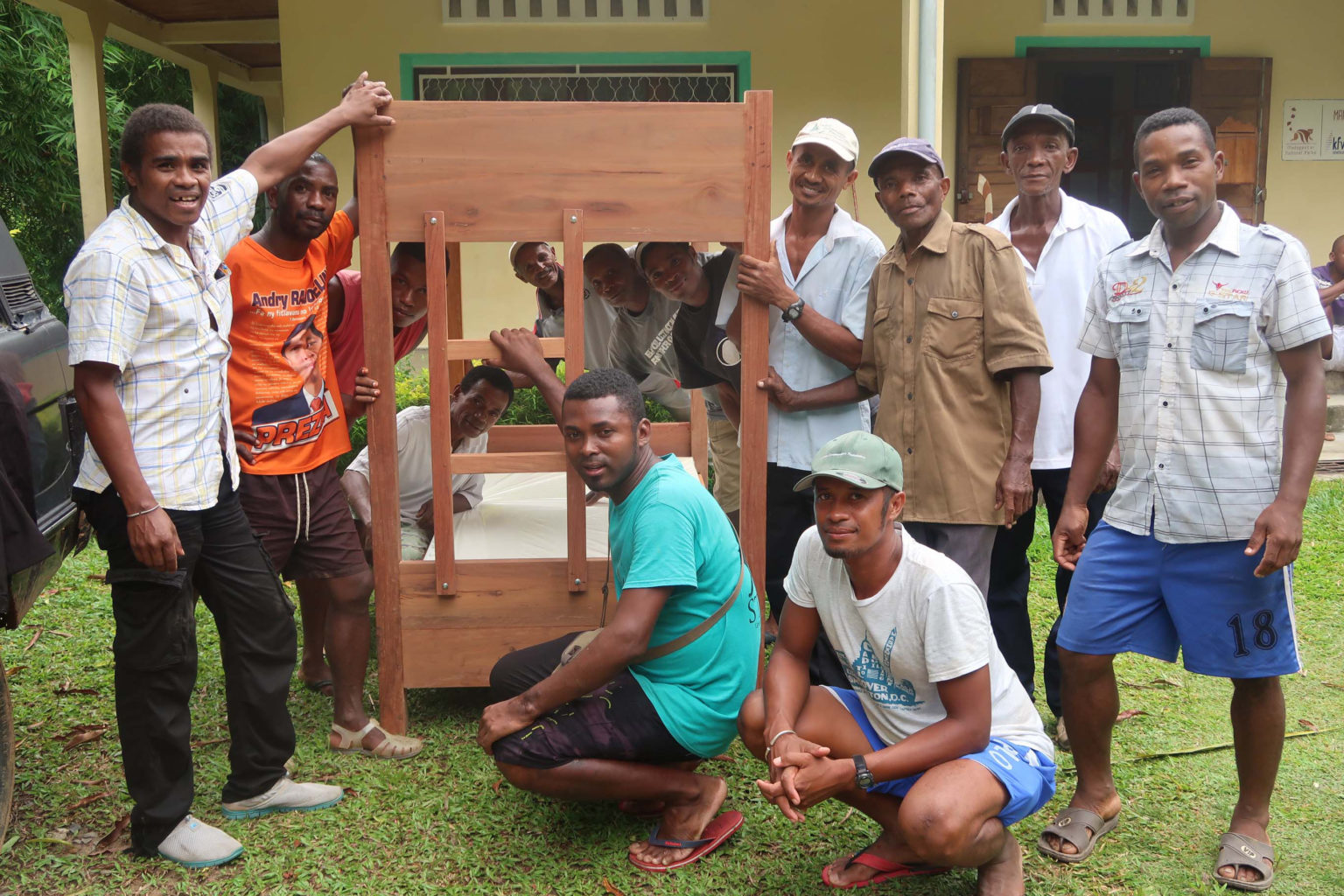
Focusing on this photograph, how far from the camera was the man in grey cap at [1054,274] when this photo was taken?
12.0ft

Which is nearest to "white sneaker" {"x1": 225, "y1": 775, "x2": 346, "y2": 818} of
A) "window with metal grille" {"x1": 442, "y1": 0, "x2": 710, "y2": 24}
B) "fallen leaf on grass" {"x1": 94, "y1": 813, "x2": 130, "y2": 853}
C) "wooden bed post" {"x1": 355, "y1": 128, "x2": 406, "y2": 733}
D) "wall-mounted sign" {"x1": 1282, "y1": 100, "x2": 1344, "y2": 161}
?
"fallen leaf on grass" {"x1": 94, "y1": 813, "x2": 130, "y2": 853}

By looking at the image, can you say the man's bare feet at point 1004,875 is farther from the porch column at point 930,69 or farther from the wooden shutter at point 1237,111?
the wooden shutter at point 1237,111

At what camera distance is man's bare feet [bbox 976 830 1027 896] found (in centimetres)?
271

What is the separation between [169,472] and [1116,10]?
765 cm

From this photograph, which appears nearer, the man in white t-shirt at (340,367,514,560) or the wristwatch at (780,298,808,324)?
the wristwatch at (780,298,808,324)

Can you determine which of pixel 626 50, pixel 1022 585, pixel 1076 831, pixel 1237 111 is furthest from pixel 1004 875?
pixel 1237 111

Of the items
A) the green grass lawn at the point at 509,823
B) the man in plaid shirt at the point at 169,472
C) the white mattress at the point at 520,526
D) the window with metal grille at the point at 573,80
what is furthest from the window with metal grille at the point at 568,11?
the green grass lawn at the point at 509,823

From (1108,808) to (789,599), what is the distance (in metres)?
1.11

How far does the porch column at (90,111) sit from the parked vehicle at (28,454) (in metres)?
4.82

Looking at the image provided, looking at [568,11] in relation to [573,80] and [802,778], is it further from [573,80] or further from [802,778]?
[802,778]

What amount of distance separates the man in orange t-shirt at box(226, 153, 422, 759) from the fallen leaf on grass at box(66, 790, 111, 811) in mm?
676

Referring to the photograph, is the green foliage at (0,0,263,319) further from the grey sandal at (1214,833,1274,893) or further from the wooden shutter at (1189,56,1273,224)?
the grey sandal at (1214,833,1274,893)

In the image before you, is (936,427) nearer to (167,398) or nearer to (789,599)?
(789,599)

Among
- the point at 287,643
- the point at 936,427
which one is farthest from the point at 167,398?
the point at 936,427
